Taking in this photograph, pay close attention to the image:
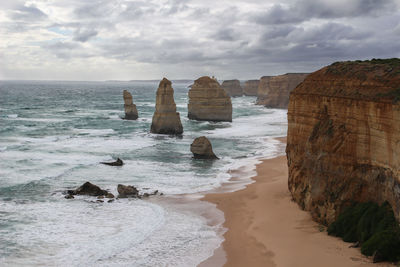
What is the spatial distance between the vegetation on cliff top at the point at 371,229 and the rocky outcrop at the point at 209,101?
5402 cm

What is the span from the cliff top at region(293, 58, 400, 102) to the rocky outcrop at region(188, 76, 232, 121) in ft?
160

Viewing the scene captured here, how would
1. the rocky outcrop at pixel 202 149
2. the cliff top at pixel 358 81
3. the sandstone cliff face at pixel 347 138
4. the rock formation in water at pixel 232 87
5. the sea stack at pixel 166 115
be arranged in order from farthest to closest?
the rock formation in water at pixel 232 87 → the sea stack at pixel 166 115 → the rocky outcrop at pixel 202 149 → the cliff top at pixel 358 81 → the sandstone cliff face at pixel 347 138

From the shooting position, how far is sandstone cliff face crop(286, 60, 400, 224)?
635 inches

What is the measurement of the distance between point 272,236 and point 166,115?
3760 centimetres

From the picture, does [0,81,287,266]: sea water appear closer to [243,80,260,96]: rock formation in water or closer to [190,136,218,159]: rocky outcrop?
[190,136,218,159]: rocky outcrop

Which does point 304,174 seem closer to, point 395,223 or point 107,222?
point 395,223

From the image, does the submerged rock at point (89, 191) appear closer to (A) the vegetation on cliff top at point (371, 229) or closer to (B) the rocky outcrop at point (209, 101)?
(A) the vegetation on cliff top at point (371, 229)

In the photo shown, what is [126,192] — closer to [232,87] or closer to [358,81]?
[358,81]

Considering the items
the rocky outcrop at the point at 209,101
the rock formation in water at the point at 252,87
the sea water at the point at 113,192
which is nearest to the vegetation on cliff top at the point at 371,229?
the sea water at the point at 113,192

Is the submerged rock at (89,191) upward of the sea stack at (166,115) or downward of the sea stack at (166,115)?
downward

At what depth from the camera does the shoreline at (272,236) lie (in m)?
15.6

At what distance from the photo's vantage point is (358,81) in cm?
1844

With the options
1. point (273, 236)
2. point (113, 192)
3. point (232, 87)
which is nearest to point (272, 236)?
point (273, 236)

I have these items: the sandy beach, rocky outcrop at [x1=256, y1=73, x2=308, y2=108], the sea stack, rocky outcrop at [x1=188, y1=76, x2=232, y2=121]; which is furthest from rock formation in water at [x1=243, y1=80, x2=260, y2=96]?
the sandy beach
